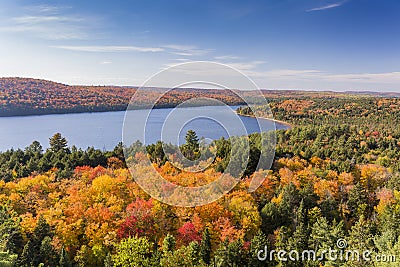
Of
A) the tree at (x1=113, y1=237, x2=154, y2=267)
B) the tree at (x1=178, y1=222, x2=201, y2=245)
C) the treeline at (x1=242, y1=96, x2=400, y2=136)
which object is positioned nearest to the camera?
the tree at (x1=113, y1=237, x2=154, y2=267)

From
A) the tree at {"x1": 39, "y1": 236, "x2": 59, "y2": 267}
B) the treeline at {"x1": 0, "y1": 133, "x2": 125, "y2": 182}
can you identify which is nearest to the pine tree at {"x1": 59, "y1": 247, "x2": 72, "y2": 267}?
the tree at {"x1": 39, "y1": 236, "x2": 59, "y2": 267}

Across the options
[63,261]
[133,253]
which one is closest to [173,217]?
[133,253]

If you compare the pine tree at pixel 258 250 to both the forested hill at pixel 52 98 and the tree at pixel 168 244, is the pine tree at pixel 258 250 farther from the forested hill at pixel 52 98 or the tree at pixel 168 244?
the forested hill at pixel 52 98

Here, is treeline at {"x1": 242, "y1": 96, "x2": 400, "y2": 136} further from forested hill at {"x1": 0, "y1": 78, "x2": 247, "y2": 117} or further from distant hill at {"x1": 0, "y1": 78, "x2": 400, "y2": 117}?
forested hill at {"x1": 0, "y1": 78, "x2": 247, "y2": 117}

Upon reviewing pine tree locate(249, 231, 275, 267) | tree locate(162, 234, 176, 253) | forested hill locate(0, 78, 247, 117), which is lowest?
pine tree locate(249, 231, 275, 267)

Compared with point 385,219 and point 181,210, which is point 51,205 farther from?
point 385,219

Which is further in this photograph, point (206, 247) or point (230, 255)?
point (206, 247)

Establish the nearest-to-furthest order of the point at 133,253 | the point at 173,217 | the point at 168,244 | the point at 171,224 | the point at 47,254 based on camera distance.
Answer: the point at 133,253 < the point at 47,254 < the point at 168,244 < the point at 171,224 < the point at 173,217

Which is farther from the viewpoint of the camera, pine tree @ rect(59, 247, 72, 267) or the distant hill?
the distant hill

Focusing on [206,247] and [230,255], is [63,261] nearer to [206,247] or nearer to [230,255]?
[206,247]

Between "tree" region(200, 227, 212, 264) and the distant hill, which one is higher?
the distant hill

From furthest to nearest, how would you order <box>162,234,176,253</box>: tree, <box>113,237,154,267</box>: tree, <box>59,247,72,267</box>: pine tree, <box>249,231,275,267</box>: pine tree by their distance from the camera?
<box>249,231,275,267</box>: pine tree → <box>162,234,176,253</box>: tree → <box>113,237,154,267</box>: tree → <box>59,247,72,267</box>: pine tree
